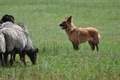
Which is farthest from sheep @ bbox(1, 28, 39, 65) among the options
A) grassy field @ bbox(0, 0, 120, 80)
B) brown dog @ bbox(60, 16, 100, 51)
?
brown dog @ bbox(60, 16, 100, 51)

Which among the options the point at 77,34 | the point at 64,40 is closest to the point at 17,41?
the point at 77,34

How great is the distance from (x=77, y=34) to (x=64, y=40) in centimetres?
634

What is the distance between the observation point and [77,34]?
62.2ft

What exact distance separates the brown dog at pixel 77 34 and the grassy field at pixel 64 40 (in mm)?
391

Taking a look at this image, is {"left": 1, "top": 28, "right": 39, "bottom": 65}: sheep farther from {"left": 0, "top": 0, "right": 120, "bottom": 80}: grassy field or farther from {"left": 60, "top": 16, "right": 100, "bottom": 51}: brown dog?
{"left": 60, "top": 16, "right": 100, "bottom": 51}: brown dog

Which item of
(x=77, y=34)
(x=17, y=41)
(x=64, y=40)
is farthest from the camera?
(x=64, y=40)

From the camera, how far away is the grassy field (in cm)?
Answer: 1043

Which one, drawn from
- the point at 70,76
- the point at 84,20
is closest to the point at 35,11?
the point at 84,20

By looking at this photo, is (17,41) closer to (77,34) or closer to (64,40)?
(77,34)

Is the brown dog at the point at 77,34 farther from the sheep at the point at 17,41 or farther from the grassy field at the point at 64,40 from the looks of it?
the sheep at the point at 17,41

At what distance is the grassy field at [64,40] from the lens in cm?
1043

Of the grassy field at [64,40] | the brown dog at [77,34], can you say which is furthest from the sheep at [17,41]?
the brown dog at [77,34]

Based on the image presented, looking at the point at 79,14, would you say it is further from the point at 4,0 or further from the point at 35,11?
the point at 4,0

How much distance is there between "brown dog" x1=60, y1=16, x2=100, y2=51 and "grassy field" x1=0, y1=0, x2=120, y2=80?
0.39 m
